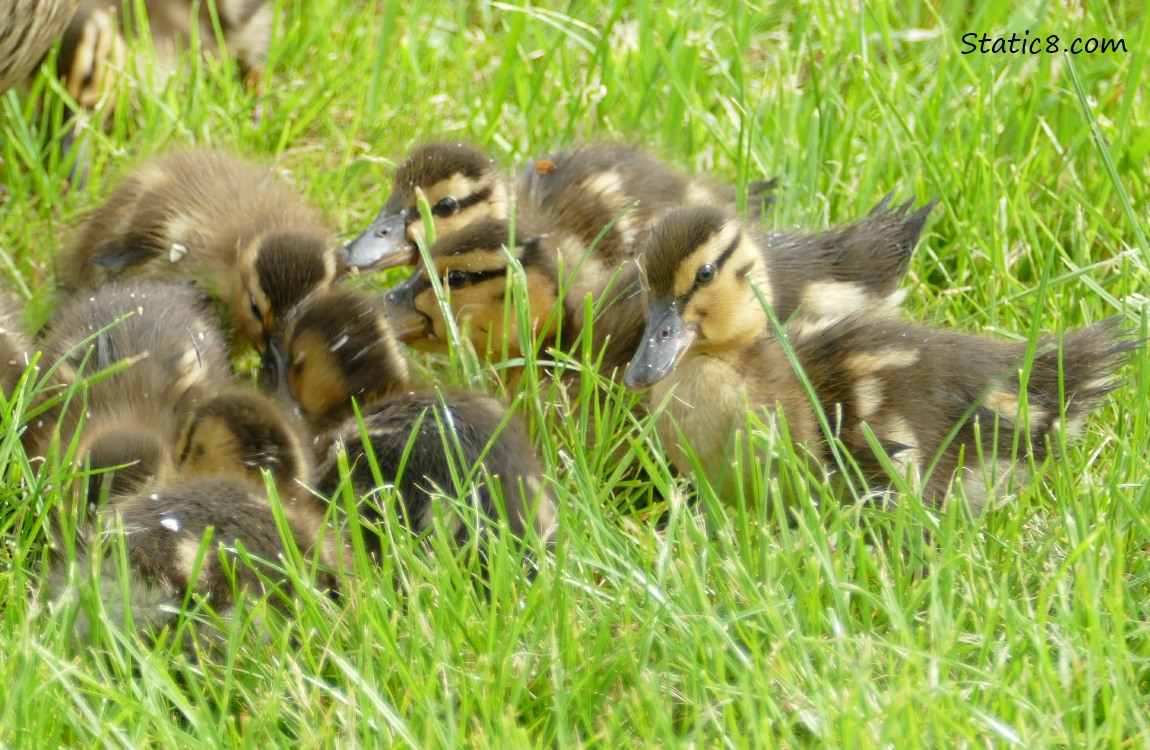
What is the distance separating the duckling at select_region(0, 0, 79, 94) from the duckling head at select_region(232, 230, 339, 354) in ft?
1.77

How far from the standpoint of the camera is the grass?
154 centimetres

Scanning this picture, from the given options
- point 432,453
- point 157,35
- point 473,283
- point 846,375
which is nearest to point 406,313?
point 473,283

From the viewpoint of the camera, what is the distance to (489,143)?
3.11 meters

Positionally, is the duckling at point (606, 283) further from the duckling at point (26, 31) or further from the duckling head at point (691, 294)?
the duckling at point (26, 31)

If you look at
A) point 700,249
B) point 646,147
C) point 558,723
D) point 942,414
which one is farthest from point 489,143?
point 558,723

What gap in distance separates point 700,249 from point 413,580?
26.5 inches

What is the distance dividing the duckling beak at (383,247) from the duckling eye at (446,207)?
0.22ft

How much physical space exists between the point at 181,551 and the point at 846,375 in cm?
95

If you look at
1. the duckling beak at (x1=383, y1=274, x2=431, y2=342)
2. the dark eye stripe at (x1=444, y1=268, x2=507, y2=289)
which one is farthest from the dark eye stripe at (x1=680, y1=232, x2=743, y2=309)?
the duckling beak at (x1=383, y1=274, x2=431, y2=342)

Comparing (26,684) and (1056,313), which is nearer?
(26,684)

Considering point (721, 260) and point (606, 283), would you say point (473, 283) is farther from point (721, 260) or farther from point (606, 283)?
point (721, 260)

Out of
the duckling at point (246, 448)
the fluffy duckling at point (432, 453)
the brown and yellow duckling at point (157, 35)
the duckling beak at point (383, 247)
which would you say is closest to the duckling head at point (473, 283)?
the duckling beak at point (383, 247)

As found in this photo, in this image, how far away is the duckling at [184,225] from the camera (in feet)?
8.96

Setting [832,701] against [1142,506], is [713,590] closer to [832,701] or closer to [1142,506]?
[832,701]
